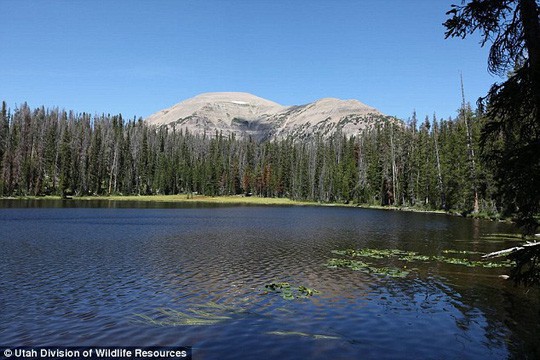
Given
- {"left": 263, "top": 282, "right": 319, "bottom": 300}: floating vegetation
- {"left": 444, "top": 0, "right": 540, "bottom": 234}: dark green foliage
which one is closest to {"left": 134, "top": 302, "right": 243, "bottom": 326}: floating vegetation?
{"left": 263, "top": 282, "right": 319, "bottom": 300}: floating vegetation

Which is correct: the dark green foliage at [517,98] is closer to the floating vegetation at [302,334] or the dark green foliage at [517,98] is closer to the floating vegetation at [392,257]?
the floating vegetation at [302,334]

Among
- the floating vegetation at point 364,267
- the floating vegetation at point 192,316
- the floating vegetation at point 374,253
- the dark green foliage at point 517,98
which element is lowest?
the floating vegetation at point 192,316

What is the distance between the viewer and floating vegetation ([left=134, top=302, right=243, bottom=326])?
18.3 metres

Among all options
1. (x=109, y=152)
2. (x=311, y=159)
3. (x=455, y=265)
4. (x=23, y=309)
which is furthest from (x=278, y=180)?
(x=23, y=309)

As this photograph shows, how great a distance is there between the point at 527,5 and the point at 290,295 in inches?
726

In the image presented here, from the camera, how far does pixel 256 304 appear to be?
71.4 ft

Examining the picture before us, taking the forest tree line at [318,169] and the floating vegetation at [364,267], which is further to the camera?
the forest tree line at [318,169]

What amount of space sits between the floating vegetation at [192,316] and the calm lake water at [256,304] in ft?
0.22

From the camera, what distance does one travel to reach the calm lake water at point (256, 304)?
52.1 ft

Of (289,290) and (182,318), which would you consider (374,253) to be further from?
(182,318)

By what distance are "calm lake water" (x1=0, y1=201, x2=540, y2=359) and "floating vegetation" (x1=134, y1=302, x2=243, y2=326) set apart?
0.22 ft

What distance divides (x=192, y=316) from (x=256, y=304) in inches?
158

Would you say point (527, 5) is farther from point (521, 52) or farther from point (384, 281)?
point (384, 281)

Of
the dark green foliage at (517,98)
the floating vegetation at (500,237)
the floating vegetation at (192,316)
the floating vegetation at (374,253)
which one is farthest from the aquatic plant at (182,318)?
the floating vegetation at (500,237)
